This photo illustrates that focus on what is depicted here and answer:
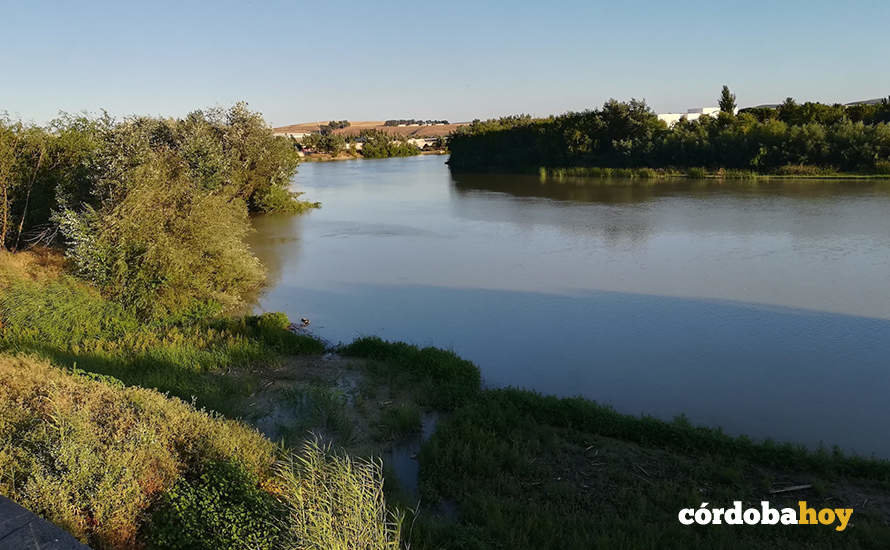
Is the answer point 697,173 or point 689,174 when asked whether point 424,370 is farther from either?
point 689,174

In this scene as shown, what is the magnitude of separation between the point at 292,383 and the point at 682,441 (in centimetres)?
426

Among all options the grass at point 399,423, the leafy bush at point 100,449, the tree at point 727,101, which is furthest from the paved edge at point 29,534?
the tree at point 727,101

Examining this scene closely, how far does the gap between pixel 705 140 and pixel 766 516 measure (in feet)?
95.7

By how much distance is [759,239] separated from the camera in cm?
1430

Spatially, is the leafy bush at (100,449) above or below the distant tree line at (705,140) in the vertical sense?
below

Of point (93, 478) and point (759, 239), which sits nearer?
point (93, 478)

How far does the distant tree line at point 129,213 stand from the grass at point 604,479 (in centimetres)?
597

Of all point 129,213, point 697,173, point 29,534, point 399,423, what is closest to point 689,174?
point 697,173

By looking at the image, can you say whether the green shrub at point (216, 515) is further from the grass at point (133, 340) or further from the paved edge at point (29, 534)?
the grass at point (133, 340)

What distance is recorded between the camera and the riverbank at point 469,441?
4074mm

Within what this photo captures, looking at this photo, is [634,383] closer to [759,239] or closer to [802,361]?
[802,361]

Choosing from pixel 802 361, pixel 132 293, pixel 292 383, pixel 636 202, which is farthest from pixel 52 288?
pixel 636 202

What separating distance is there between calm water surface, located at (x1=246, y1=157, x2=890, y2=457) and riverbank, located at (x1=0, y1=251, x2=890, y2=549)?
794mm

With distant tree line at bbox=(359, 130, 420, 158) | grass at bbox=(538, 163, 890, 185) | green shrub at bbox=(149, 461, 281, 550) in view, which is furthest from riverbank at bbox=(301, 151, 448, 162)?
green shrub at bbox=(149, 461, 281, 550)
